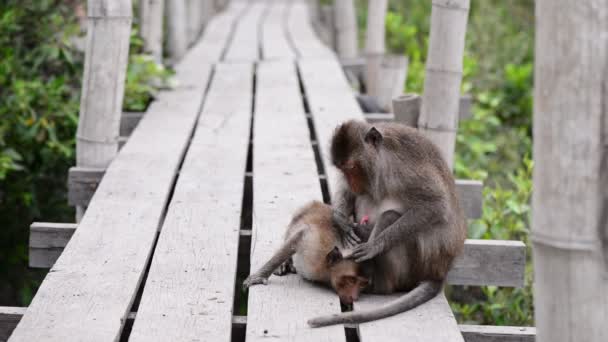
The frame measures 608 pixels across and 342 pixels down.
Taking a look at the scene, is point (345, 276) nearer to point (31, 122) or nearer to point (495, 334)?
point (495, 334)

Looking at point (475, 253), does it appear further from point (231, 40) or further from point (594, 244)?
point (231, 40)

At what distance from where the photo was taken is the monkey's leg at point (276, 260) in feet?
9.98

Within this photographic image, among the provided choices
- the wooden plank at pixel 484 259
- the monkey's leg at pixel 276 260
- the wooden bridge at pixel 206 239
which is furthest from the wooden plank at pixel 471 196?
the monkey's leg at pixel 276 260

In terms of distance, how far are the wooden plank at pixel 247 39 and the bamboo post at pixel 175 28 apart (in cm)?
48

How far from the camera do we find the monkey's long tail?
8.78ft

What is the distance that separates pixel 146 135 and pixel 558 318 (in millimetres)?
3556

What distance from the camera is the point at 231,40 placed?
1053 centimetres

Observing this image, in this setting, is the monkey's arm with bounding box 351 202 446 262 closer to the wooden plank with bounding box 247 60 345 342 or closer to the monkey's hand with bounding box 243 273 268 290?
the wooden plank with bounding box 247 60 345 342

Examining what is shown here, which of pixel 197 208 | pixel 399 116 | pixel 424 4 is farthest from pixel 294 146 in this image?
pixel 424 4

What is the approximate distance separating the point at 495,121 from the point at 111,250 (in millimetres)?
6327

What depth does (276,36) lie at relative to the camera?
11039 millimetres

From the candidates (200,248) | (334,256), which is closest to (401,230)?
(334,256)

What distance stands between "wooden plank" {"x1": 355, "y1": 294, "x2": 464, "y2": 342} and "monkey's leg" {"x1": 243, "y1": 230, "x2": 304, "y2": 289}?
0.31 meters

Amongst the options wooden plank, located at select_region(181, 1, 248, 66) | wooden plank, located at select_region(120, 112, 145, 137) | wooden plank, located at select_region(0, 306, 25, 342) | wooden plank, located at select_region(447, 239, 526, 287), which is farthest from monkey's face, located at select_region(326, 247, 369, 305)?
wooden plank, located at select_region(181, 1, 248, 66)
